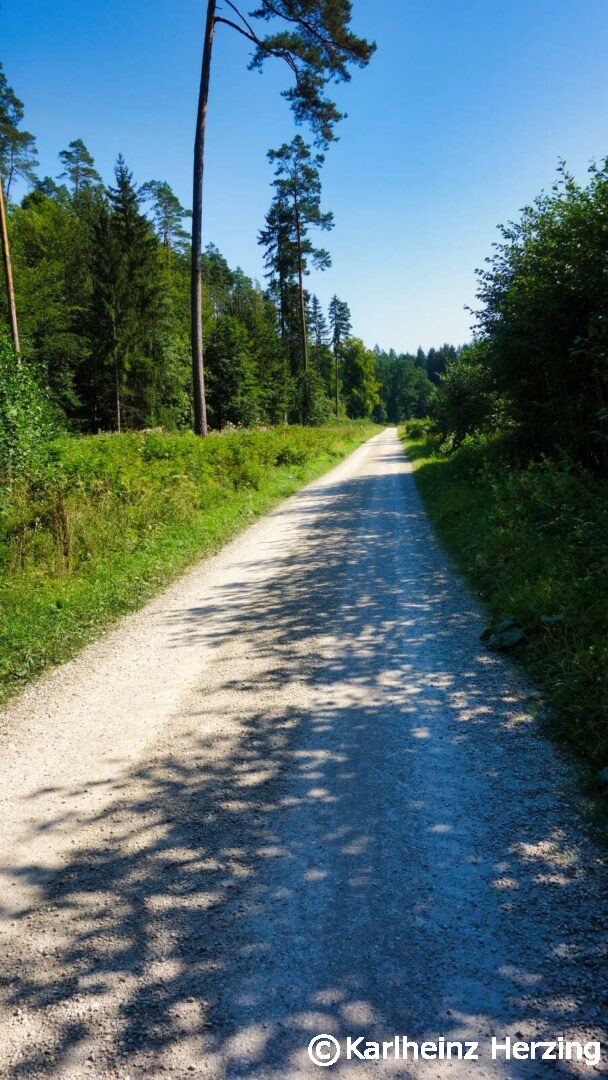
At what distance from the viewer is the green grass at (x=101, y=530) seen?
19.7 feet

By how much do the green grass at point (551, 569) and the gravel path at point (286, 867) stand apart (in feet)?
1.14

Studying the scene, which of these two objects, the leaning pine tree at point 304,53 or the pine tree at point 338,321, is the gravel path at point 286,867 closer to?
the leaning pine tree at point 304,53

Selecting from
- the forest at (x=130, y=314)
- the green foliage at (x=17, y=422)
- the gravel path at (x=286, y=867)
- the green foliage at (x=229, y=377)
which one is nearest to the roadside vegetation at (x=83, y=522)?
the green foliage at (x=17, y=422)

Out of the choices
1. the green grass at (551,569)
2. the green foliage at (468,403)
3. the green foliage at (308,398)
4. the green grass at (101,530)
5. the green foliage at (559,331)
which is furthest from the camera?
the green foliage at (308,398)

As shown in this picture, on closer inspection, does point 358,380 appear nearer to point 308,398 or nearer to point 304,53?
point 308,398

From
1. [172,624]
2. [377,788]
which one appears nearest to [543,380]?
[172,624]

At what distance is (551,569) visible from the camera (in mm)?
6434

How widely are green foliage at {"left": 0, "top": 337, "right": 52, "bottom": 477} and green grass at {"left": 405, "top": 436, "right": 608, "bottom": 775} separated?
23.8 ft

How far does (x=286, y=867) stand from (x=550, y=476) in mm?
8193

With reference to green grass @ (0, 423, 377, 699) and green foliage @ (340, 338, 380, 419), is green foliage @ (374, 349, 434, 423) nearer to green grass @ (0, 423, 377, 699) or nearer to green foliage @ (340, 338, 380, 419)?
green foliage @ (340, 338, 380, 419)

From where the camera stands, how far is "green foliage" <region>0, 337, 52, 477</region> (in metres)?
9.09

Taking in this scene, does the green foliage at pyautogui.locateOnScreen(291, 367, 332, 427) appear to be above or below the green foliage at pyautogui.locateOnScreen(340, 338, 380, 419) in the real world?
below

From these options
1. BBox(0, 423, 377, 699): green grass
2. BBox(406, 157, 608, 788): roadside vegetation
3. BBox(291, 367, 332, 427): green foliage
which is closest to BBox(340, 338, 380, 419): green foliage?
BBox(291, 367, 332, 427): green foliage

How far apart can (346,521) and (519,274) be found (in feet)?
22.5
